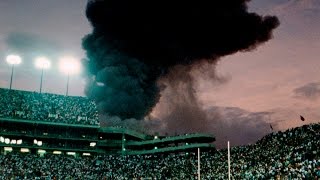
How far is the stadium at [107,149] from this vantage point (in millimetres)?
64062

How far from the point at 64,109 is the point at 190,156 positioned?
3088 cm

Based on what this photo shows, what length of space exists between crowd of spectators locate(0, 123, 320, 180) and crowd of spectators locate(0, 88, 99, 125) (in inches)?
419

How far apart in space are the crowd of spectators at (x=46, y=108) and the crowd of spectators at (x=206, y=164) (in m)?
10.6

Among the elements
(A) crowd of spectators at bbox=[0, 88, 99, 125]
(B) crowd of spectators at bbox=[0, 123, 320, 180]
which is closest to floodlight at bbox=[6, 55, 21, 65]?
(A) crowd of spectators at bbox=[0, 88, 99, 125]

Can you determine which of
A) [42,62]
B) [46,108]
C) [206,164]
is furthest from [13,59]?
[206,164]

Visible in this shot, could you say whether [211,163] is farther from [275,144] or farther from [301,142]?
[301,142]

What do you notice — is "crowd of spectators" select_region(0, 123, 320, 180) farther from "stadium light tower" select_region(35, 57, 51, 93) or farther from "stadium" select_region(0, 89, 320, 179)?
"stadium light tower" select_region(35, 57, 51, 93)

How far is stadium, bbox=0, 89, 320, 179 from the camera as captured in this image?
64.1 meters

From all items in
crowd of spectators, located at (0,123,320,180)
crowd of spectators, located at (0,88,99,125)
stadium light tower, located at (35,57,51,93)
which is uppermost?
stadium light tower, located at (35,57,51,93)

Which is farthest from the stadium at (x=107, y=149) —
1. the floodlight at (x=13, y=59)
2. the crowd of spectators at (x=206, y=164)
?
the floodlight at (x=13, y=59)

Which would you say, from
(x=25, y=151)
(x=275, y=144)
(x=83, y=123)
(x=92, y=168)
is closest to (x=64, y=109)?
(x=83, y=123)

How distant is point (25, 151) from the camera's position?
101 m

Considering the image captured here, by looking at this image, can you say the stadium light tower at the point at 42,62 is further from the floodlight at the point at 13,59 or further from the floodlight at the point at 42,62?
the floodlight at the point at 13,59

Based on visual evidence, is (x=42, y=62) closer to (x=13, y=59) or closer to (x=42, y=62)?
(x=42, y=62)
